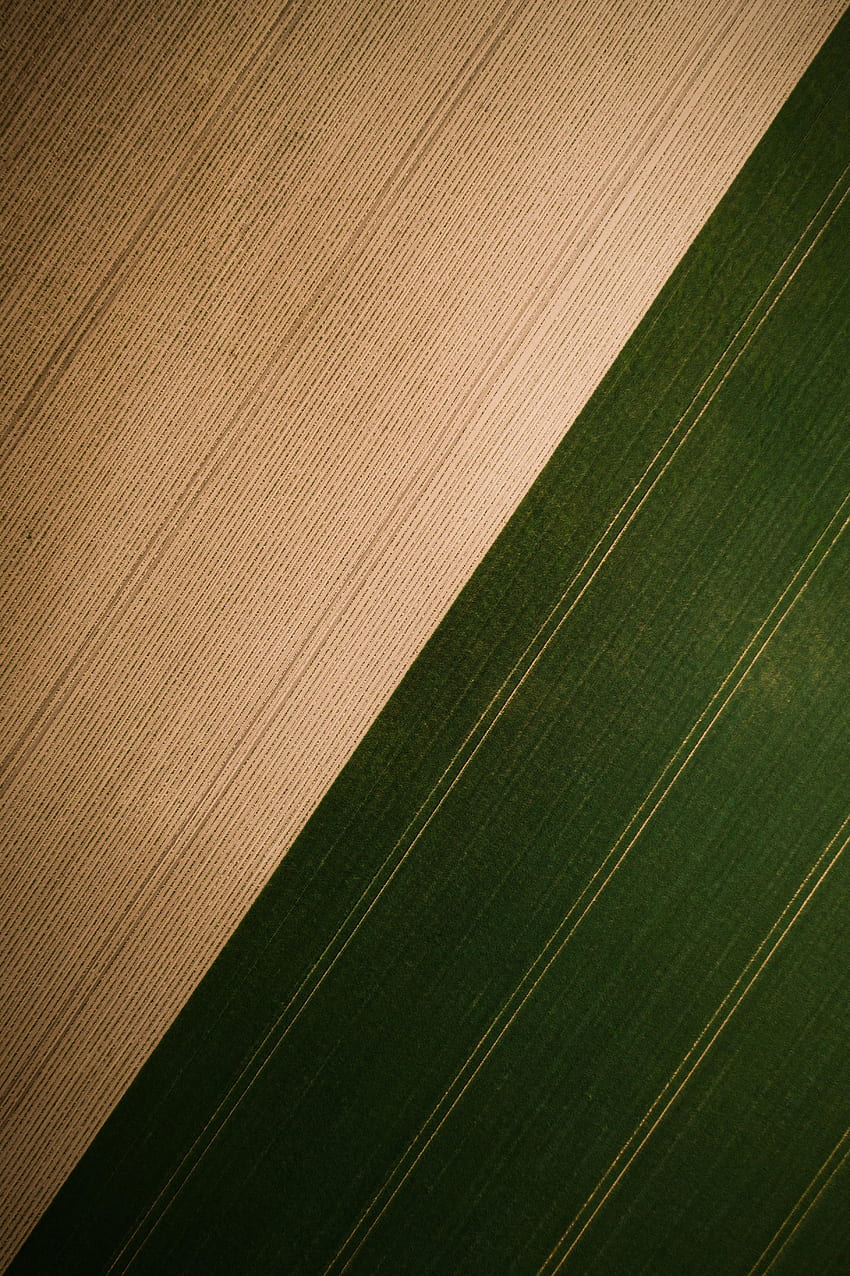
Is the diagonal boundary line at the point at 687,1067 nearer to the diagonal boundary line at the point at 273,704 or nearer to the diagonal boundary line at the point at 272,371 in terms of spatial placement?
the diagonal boundary line at the point at 273,704

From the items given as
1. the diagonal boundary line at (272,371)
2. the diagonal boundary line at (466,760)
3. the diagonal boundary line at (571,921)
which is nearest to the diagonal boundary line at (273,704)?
the diagonal boundary line at (272,371)

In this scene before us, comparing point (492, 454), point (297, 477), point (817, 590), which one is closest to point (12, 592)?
point (297, 477)

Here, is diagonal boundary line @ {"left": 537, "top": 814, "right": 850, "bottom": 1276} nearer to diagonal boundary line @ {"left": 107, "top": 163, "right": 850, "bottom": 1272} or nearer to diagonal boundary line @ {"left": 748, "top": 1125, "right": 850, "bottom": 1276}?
diagonal boundary line @ {"left": 748, "top": 1125, "right": 850, "bottom": 1276}

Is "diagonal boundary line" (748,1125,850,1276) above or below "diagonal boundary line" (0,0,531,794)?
below

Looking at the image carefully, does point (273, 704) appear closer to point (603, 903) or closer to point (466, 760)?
point (466, 760)

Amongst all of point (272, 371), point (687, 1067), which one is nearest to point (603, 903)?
point (687, 1067)

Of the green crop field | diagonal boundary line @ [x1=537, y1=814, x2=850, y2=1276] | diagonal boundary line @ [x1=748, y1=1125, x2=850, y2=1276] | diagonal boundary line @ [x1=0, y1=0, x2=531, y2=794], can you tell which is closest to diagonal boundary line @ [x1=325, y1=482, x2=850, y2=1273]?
the green crop field

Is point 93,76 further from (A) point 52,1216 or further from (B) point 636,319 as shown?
(A) point 52,1216
